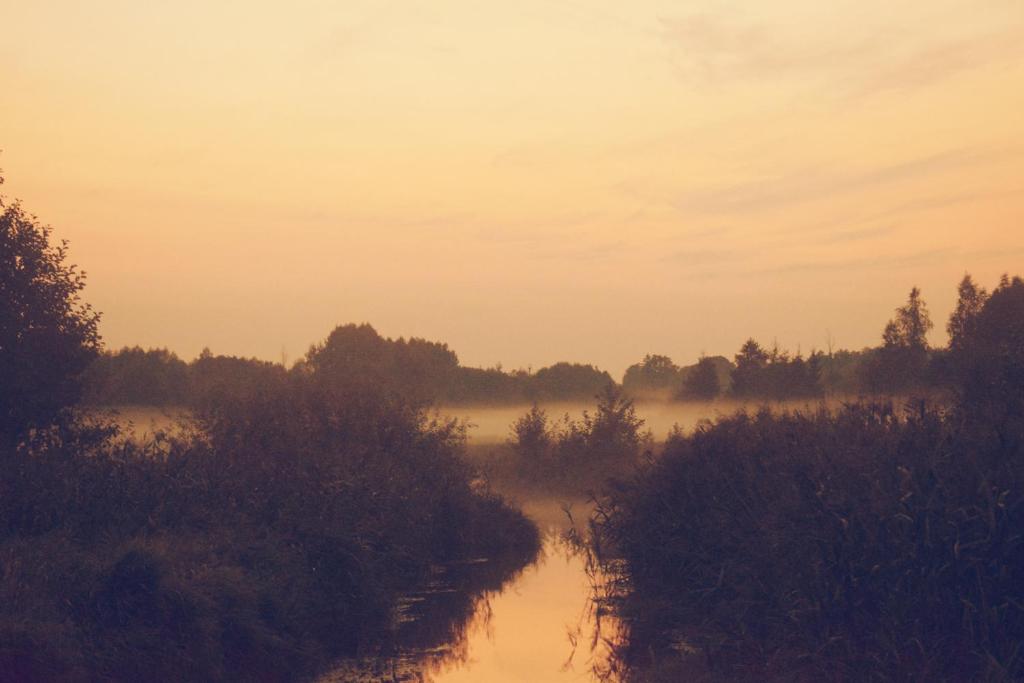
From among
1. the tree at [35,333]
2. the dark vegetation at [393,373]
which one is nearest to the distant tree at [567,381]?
the dark vegetation at [393,373]

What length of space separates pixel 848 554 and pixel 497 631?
7764 mm

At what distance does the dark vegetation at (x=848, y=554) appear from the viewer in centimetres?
1312

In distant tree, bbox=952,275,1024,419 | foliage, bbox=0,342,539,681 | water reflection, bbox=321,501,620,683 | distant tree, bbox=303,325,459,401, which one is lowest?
water reflection, bbox=321,501,620,683

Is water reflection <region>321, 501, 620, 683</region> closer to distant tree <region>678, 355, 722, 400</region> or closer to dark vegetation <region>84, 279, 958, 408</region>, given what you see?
dark vegetation <region>84, 279, 958, 408</region>

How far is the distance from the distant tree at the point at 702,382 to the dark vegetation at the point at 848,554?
39.8 m

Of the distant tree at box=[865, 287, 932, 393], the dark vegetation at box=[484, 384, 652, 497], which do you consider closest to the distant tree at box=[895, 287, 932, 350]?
the distant tree at box=[865, 287, 932, 393]

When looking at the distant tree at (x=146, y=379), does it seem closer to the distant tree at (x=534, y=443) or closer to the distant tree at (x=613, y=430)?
the distant tree at (x=534, y=443)

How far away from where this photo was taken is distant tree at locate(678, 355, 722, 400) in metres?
62.0

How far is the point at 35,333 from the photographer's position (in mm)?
33875

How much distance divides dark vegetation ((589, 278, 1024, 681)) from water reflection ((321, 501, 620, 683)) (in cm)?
79

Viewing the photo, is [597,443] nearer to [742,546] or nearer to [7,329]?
[7,329]

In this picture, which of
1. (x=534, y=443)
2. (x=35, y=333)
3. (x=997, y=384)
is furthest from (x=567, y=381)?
(x=997, y=384)

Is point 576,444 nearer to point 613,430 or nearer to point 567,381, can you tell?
point 613,430

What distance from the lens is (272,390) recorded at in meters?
29.6
